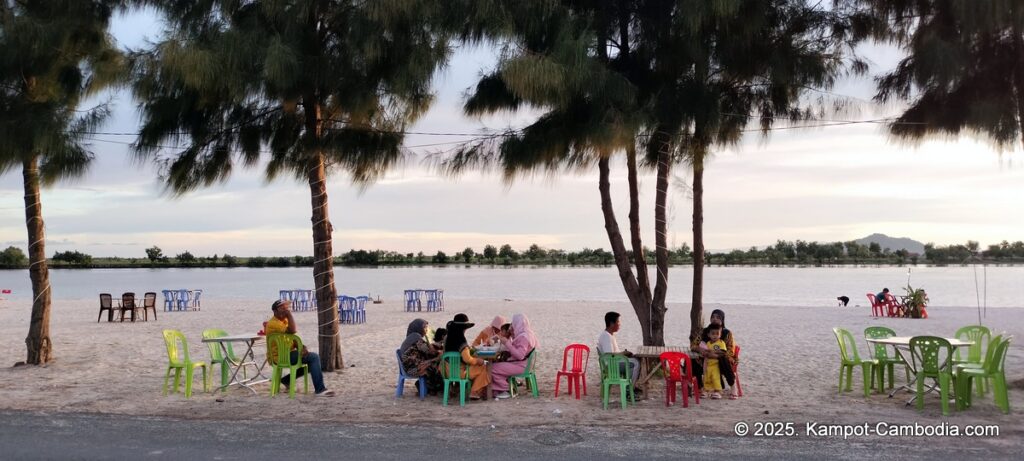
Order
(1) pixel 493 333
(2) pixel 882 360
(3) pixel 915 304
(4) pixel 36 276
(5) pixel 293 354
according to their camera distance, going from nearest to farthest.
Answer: (2) pixel 882 360
(5) pixel 293 354
(1) pixel 493 333
(4) pixel 36 276
(3) pixel 915 304

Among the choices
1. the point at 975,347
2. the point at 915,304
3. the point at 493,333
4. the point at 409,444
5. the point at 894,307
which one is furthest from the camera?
the point at 894,307

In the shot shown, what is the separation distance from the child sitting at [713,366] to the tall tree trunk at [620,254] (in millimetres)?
1503

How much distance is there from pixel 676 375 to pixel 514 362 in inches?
64.5

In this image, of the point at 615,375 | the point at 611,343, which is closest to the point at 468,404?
the point at 615,375

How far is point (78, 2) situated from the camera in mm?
10594

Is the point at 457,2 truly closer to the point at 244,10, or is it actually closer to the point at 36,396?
the point at 244,10

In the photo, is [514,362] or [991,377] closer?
[991,377]

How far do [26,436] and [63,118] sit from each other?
472 centimetres

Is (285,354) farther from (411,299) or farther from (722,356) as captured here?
(411,299)

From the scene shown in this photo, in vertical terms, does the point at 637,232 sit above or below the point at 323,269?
above

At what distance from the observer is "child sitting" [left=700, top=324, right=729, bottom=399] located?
8211 millimetres

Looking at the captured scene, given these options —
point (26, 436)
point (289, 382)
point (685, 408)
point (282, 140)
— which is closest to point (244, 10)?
point (282, 140)

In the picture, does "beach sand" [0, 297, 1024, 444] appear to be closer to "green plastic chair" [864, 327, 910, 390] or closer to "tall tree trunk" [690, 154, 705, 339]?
"green plastic chair" [864, 327, 910, 390]

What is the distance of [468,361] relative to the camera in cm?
792
